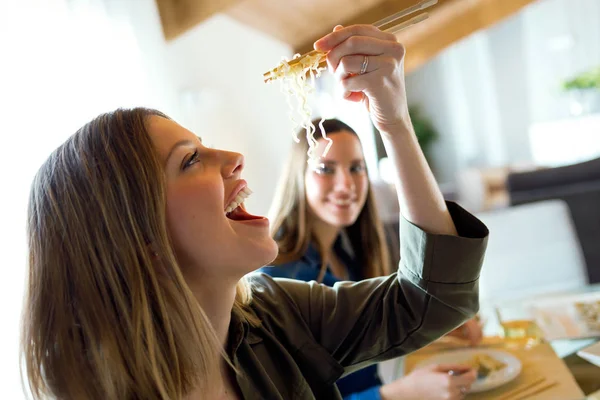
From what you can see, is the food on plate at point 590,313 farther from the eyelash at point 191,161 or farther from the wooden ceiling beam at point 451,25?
the wooden ceiling beam at point 451,25

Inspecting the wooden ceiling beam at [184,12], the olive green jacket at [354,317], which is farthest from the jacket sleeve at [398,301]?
the wooden ceiling beam at [184,12]

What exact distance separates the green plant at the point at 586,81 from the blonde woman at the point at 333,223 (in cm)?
674

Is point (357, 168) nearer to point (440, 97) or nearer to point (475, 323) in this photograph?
point (475, 323)

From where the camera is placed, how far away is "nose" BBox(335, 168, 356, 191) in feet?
6.05

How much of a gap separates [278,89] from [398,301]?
3437 mm

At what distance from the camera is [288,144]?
4.59 m

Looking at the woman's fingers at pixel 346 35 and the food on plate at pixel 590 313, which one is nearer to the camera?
the woman's fingers at pixel 346 35

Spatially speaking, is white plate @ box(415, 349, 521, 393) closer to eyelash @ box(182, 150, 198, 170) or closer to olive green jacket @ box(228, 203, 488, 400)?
olive green jacket @ box(228, 203, 488, 400)

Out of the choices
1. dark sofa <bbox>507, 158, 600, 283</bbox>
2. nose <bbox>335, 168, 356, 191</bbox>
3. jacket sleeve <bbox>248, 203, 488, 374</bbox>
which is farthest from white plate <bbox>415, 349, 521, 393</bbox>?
dark sofa <bbox>507, 158, 600, 283</bbox>

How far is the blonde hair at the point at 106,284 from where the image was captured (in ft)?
2.84

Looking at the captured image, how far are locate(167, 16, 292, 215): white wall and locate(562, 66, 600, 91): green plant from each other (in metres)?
4.82

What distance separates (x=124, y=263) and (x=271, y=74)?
422mm

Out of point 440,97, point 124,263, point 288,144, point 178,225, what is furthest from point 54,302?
point 440,97

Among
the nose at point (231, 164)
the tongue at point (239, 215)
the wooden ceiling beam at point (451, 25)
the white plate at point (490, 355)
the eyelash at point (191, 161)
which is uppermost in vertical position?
the wooden ceiling beam at point (451, 25)
